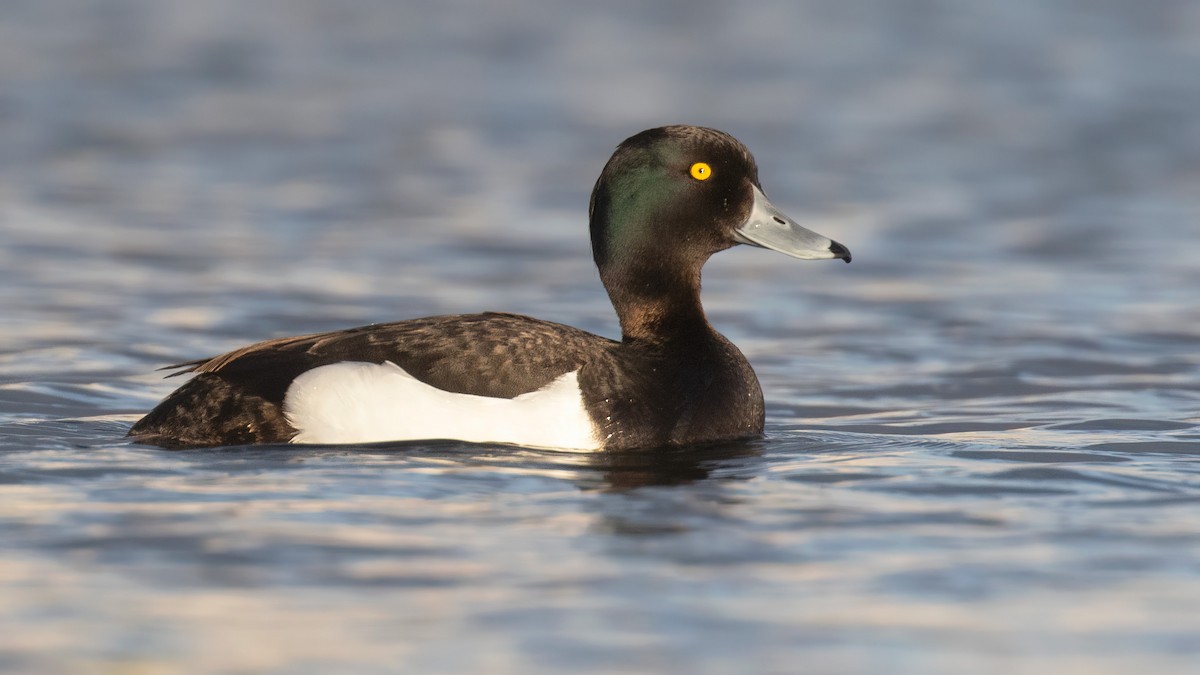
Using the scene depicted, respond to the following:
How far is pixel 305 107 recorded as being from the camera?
58.9 feet

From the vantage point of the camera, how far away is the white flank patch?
21.9 feet

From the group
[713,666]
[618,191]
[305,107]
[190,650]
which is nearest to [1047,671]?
[713,666]

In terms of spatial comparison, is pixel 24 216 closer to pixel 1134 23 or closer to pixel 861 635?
pixel 861 635

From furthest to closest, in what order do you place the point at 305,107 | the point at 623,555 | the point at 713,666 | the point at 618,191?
the point at 305,107 → the point at 618,191 → the point at 623,555 → the point at 713,666

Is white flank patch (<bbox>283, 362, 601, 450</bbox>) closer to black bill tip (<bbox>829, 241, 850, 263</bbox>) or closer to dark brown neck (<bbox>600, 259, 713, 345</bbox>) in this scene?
dark brown neck (<bbox>600, 259, 713, 345</bbox>)

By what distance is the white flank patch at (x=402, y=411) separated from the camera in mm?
6680

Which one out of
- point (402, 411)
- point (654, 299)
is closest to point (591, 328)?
point (654, 299)

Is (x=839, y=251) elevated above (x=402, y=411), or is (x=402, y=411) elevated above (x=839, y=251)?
(x=839, y=251)

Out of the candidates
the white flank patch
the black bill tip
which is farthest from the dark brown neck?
the white flank patch

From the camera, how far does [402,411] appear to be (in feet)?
21.9

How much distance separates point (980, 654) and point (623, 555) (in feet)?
3.73

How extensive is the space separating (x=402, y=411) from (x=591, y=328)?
12.0 feet

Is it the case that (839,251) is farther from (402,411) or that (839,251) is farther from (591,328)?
(591,328)

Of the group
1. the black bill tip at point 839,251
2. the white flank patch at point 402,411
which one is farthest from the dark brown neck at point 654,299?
the white flank patch at point 402,411
